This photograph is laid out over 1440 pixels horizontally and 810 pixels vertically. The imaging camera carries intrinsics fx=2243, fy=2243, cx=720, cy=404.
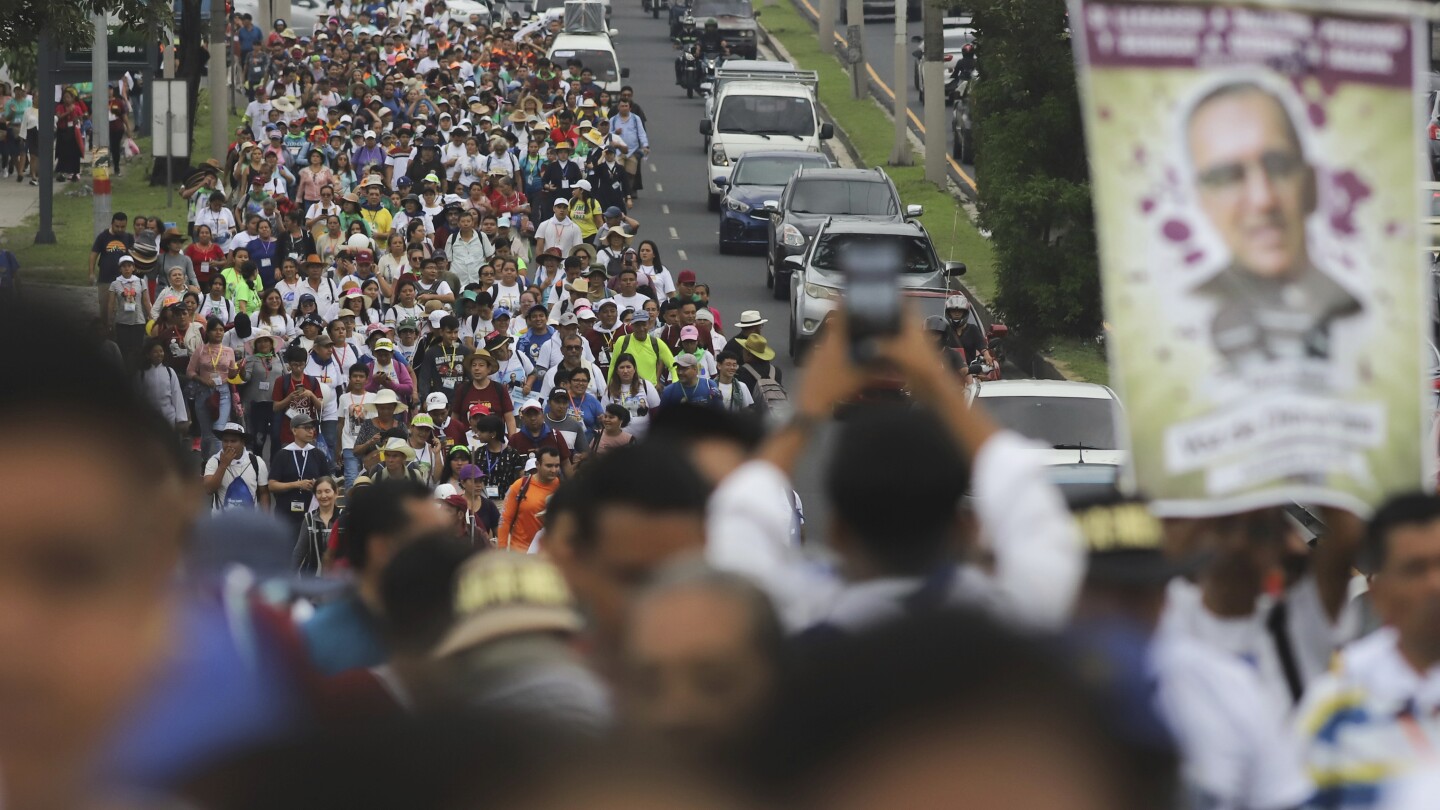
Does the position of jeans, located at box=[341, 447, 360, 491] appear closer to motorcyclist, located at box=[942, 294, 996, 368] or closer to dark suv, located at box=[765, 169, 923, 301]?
motorcyclist, located at box=[942, 294, 996, 368]

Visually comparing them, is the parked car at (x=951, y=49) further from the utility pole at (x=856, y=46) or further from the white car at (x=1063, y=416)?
the white car at (x=1063, y=416)

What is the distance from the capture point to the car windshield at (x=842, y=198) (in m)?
30.8

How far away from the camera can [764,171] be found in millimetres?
35000

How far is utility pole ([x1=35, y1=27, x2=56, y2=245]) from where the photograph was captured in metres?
28.3

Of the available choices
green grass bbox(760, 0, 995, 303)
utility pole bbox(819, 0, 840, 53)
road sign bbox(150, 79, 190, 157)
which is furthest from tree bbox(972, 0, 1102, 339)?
utility pole bbox(819, 0, 840, 53)

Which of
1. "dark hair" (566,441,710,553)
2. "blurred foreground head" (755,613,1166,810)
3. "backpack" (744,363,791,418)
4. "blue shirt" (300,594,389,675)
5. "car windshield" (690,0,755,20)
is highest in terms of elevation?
"car windshield" (690,0,755,20)

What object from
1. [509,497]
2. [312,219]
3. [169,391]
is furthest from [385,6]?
[509,497]

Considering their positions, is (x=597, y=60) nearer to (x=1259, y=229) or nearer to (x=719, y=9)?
(x=719, y=9)

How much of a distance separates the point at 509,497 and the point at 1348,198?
8.98m

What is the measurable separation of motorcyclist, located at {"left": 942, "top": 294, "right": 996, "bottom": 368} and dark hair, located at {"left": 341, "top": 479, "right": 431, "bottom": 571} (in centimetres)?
1578

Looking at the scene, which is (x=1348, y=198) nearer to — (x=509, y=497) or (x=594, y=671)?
(x=594, y=671)

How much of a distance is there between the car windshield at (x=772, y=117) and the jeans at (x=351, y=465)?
23.1m

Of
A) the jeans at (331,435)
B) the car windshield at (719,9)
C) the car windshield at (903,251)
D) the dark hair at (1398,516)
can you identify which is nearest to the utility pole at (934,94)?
the car windshield at (903,251)

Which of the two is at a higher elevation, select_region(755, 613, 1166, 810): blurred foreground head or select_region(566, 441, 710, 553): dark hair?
select_region(755, 613, 1166, 810): blurred foreground head
